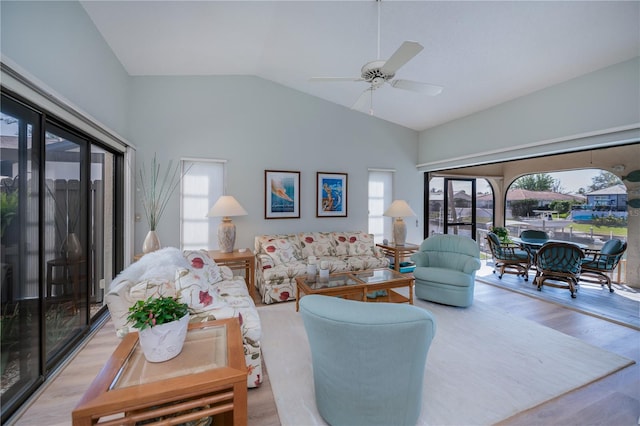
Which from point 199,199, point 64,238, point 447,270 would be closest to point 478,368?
point 447,270

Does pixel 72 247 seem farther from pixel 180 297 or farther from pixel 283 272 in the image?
pixel 283 272

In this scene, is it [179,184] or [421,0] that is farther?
[179,184]

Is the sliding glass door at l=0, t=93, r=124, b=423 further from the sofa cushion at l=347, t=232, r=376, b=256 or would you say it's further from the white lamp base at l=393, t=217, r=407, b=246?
the white lamp base at l=393, t=217, r=407, b=246

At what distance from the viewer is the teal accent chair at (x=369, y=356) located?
1377 mm

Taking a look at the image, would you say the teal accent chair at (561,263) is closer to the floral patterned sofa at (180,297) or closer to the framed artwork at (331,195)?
the framed artwork at (331,195)

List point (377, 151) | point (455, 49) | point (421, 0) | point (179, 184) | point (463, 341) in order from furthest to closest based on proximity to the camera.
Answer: point (377, 151), point (179, 184), point (455, 49), point (463, 341), point (421, 0)

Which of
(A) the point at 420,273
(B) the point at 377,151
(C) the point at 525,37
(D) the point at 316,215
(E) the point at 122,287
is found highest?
(C) the point at 525,37

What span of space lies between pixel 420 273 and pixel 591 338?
1.75 meters

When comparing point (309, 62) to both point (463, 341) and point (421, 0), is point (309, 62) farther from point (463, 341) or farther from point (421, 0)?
point (463, 341)

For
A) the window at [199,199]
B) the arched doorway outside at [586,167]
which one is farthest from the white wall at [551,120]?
the window at [199,199]

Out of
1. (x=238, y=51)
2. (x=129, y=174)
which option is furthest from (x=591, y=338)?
(x=129, y=174)

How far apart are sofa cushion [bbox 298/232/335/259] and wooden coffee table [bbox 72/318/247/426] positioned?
9.26 feet

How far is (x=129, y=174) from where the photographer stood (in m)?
3.62

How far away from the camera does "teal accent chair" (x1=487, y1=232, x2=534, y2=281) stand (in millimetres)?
4793
